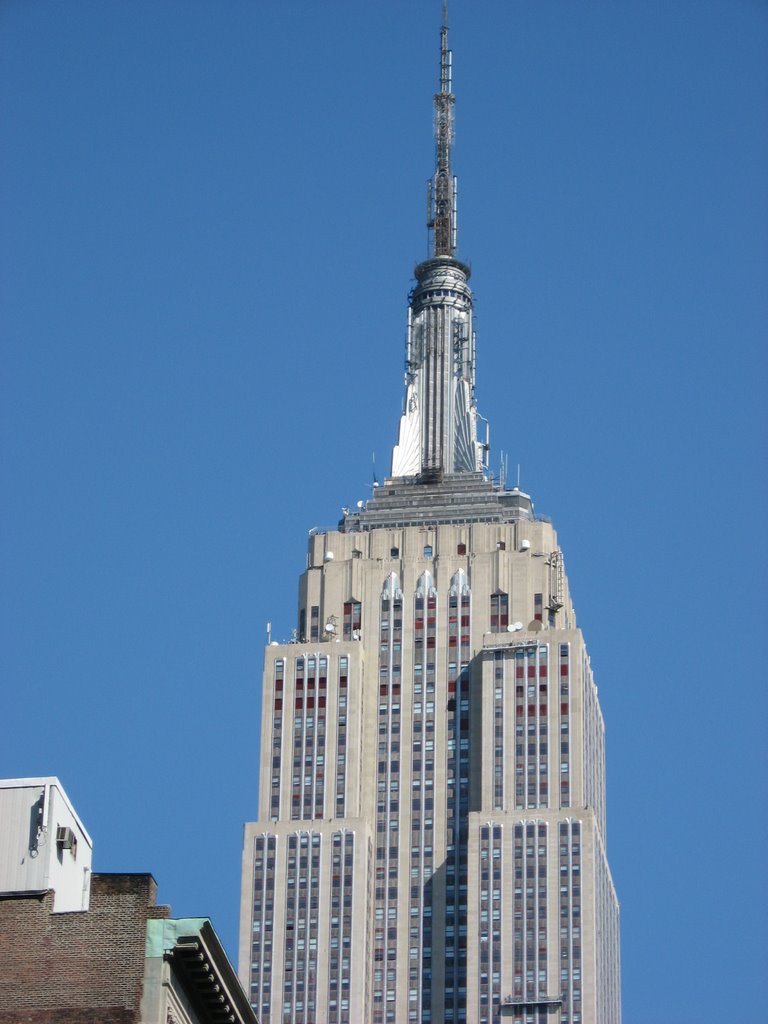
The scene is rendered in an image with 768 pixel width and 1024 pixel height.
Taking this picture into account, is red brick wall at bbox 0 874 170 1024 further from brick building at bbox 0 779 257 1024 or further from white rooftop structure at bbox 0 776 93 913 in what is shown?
white rooftop structure at bbox 0 776 93 913

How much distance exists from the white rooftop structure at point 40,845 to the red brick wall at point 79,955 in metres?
1.22

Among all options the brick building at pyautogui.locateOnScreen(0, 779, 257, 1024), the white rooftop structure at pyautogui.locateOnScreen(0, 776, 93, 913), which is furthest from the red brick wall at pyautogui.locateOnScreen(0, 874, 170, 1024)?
the white rooftop structure at pyautogui.locateOnScreen(0, 776, 93, 913)

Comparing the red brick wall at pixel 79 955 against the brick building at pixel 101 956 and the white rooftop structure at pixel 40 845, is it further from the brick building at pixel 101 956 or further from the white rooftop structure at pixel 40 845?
the white rooftop structure at pixel 40 845

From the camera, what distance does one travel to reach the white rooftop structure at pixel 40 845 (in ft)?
343

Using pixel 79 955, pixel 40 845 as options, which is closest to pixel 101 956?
pixel 79 955

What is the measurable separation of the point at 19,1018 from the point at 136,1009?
4.21m

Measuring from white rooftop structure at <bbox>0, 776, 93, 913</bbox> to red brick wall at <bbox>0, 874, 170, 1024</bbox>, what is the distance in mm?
1225

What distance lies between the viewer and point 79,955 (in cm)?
10200

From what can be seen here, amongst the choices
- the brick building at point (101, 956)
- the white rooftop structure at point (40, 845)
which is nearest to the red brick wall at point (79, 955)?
the brick building at point (101, 956)

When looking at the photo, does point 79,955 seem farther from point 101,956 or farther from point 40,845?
point 40,845

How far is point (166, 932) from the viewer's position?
10188 cm

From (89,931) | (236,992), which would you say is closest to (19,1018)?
(89,931)

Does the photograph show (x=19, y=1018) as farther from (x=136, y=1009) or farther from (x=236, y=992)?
(x=236, y=992)

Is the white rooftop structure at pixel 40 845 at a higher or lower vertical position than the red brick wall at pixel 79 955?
higher
